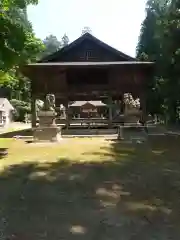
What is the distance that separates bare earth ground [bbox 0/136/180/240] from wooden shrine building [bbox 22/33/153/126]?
14.2 metres

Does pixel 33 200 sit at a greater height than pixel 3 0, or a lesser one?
lesser

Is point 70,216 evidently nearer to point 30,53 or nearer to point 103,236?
point 103,236

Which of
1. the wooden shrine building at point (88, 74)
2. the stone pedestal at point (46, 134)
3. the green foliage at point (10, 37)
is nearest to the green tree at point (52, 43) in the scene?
the wooden shrine building at point (88, 74)

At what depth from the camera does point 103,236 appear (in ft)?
16.7

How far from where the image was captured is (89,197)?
7348mm

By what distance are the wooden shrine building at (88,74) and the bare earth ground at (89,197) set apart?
14205 millimetres

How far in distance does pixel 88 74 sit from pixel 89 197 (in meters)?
21.1

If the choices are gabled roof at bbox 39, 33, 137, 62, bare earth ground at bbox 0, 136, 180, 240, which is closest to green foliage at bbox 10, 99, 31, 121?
gabled roof at bbox 39, 33, 137, 62

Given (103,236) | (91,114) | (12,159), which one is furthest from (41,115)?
(91,114)

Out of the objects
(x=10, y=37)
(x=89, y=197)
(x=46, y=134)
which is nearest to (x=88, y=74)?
(x=46, y=134)

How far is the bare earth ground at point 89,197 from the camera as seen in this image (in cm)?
537

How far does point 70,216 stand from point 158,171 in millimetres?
4786

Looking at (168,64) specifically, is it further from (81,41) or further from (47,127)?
(47,127)

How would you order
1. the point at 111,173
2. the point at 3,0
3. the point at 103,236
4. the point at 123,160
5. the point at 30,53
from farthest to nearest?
the point at 30,53
the point at 3,0
the point at 123,160
the point at 111,173
the point at 103,236
